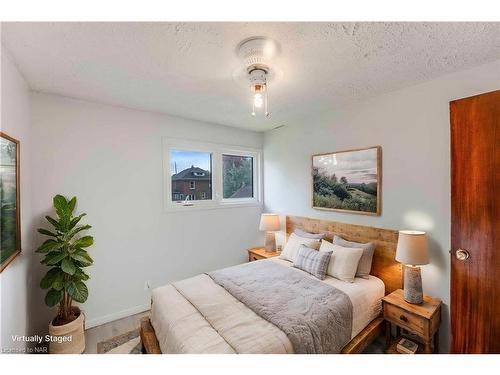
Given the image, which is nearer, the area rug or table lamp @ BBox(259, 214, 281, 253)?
the area rug

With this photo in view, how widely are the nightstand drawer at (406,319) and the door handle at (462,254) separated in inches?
21.6

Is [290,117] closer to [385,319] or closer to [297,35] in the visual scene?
[297,35]

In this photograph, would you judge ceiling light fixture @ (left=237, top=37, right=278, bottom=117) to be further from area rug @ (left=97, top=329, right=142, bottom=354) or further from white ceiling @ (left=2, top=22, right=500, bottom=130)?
area rug @ (left=97, top=329, right=142, bottom=354)

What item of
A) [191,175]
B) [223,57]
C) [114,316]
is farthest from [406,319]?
[114,316]

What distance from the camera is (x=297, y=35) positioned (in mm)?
1287

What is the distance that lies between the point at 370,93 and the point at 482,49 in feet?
2.69

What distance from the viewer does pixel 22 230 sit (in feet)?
5.84

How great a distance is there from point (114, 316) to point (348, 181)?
3086mm

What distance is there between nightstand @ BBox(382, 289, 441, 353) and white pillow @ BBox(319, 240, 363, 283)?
33 cm

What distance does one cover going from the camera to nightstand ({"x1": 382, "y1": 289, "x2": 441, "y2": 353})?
1.67 metres

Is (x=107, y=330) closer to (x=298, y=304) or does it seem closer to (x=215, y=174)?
(x=298, y=304)

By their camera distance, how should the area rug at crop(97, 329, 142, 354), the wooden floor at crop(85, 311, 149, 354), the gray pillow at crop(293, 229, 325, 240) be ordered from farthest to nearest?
the gray pillow at crop(293, 229, 325, 240) < the wooden floor at crop(85, 311, 149, 354) < the area rug at crop(97, 329, 142, 354)

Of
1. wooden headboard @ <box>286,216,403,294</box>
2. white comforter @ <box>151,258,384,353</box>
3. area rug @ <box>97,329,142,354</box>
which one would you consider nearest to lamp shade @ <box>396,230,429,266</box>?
wooden headboard @ <box>286,216,403,294</box>

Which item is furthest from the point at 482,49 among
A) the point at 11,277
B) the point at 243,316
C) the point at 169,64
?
the point at 11,277
